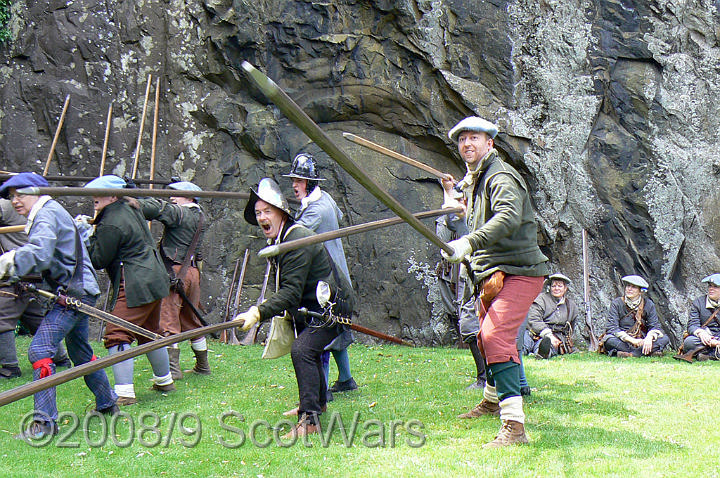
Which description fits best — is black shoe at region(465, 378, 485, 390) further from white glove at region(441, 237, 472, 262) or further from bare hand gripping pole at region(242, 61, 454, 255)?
bare hand gripping pole at region(242, 61, 454, 255)

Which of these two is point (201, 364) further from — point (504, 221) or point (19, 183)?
point (504, 221)

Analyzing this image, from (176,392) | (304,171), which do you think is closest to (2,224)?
(176,392)

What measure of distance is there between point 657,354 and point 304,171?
5.62 metres

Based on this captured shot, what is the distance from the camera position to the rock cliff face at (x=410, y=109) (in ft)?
36.1

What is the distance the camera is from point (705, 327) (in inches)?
355

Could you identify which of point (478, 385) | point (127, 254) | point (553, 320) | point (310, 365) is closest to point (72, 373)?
point (310, 365)

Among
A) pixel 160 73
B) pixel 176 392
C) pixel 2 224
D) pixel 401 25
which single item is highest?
pixel 401 25

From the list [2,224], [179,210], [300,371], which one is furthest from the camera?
[2,224]

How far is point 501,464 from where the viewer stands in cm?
416

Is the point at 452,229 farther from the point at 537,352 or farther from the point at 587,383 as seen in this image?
the point at 537,352

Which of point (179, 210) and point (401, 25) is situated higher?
point (401, 25)

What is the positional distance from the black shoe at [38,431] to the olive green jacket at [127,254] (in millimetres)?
1217

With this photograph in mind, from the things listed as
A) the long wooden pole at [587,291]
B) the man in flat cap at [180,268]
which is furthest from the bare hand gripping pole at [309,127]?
the long wooden pole at [587,291]

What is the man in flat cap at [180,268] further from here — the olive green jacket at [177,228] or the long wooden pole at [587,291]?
the long wooden pole at [587,291]
